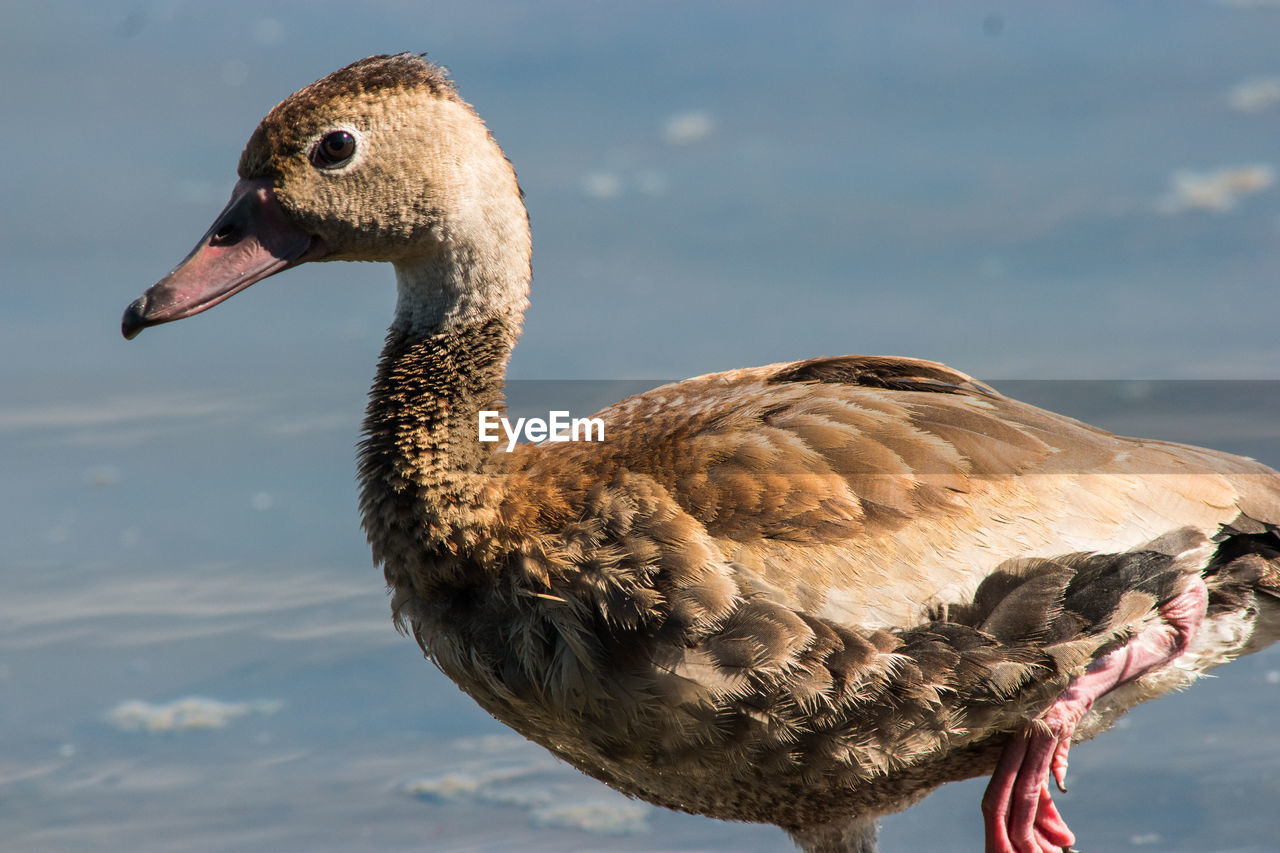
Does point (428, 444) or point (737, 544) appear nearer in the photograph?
point (737, 544)

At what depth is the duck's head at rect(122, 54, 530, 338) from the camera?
10.6ft

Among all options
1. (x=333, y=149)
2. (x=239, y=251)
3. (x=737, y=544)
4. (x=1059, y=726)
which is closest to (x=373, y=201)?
(x=333, y=149)

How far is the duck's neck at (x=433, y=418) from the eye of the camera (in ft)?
10.4

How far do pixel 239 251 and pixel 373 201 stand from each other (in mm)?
336

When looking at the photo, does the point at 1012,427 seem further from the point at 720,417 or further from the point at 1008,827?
the point at 1008,827

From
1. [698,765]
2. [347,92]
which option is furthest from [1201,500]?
[347,92]

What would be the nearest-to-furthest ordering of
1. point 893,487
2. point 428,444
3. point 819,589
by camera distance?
point 819,589 → point 893,487 → point 428,444

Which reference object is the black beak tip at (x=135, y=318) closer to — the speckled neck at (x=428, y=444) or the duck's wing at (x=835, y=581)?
the speckled neck at (x=428, y=444)

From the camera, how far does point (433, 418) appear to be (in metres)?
3.26

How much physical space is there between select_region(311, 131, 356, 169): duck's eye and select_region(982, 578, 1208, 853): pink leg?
2.00 metres

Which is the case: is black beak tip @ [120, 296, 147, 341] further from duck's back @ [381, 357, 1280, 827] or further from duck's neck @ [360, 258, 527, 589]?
duck's back @ [381, 357, 1280, 827]

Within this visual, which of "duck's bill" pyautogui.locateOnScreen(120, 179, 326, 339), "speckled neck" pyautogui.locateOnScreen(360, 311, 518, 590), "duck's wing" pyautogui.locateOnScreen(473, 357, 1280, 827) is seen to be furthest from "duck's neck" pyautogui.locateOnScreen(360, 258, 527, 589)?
"duck's bill" pyautogui.locateOnScreen(120, 179, 326, 339)

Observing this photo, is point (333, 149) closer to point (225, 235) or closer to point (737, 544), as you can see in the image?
point (225, 235)

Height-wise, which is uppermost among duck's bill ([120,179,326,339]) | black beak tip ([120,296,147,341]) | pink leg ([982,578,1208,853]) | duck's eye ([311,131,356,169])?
duck's eye ([311,131,356,169])
